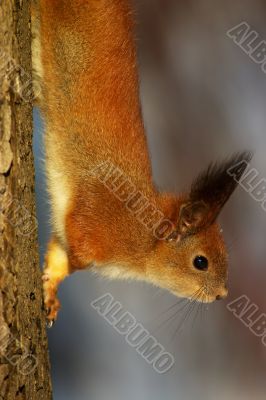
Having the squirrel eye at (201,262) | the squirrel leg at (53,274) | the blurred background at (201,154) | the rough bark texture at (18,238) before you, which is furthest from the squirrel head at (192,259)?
the blurred background at (201,154)

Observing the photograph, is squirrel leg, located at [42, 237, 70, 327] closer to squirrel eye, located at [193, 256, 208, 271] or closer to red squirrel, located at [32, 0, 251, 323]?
red squirrel, located at [32, 0, 251, 323]

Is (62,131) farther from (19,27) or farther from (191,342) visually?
(191,342)

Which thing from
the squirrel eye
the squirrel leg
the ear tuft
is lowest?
the squirrel eye

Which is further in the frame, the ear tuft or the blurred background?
the blurred background

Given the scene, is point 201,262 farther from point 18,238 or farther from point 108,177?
point 18,238

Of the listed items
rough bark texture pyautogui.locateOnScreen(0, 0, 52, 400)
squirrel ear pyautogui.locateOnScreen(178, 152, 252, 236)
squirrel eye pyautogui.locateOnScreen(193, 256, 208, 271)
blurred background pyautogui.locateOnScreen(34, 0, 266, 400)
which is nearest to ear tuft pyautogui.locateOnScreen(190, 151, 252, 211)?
squirrel ear pyautogui.locateOnScreen(178, 152, 252, 236)

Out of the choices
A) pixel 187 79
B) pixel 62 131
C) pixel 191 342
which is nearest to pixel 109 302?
pixel 191 342

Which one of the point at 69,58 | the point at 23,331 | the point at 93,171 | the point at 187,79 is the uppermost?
the point at 187,79
